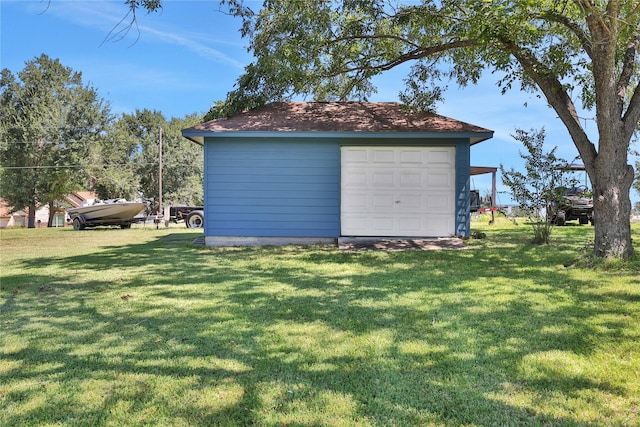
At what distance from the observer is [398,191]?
976cm

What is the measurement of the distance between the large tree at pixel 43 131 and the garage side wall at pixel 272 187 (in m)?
21.3

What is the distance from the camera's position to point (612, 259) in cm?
626

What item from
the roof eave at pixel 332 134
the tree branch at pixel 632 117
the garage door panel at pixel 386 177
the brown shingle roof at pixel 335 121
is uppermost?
the brown shingle roof at pixel 335 121

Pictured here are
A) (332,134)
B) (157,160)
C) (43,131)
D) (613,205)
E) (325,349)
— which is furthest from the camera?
(157,160)

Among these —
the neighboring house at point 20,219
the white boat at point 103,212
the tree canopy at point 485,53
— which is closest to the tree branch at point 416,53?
the tree canopy at point 485,53

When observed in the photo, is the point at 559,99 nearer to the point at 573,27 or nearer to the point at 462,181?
the point at 573,27

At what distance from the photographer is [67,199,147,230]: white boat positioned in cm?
1853

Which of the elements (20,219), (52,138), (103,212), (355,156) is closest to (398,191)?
(355,156)

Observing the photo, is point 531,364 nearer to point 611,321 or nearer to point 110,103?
point 611,321

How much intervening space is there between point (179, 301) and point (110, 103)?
28.7m

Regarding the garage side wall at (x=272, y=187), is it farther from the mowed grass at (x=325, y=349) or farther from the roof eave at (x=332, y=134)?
the mowed grass at (x=325, y=349)

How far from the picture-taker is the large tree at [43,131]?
26.0 meters

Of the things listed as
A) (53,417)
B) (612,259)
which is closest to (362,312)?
(53,417)

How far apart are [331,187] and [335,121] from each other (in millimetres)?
1679
